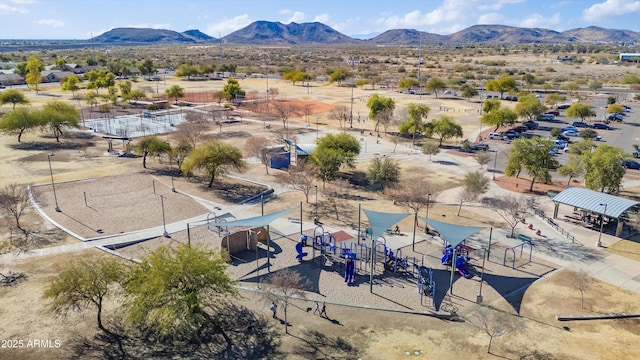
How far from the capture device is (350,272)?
29188 mm

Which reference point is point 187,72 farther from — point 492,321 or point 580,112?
point 492,321

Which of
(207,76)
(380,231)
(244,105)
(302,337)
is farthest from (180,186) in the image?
(207,76)

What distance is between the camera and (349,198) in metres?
44.5

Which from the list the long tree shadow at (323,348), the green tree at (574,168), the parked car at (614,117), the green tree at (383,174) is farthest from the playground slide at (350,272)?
the parked car at (614,117)

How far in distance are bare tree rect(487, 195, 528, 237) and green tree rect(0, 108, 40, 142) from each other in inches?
2368

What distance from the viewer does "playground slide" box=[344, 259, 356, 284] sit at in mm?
29047

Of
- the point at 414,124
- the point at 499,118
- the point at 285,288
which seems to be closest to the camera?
the point at 285,288

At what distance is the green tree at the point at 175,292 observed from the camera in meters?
21.5

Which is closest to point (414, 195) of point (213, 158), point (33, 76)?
point (213, 158)

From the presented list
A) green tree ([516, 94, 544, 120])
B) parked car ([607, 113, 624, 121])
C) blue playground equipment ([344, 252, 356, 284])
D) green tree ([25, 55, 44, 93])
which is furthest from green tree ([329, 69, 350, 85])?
blue playground equipment ([344, 252, 356, 284])

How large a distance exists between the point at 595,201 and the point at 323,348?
26718 millimetres

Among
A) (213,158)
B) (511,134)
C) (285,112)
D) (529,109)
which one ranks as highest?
(529,109)

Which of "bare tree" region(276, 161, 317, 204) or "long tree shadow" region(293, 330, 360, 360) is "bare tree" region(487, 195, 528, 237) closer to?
"bare tree" region(276, 161, 317, 204)

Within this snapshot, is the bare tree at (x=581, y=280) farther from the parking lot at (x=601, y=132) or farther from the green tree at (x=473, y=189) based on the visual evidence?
the parking lot at (x=601, y=132)
